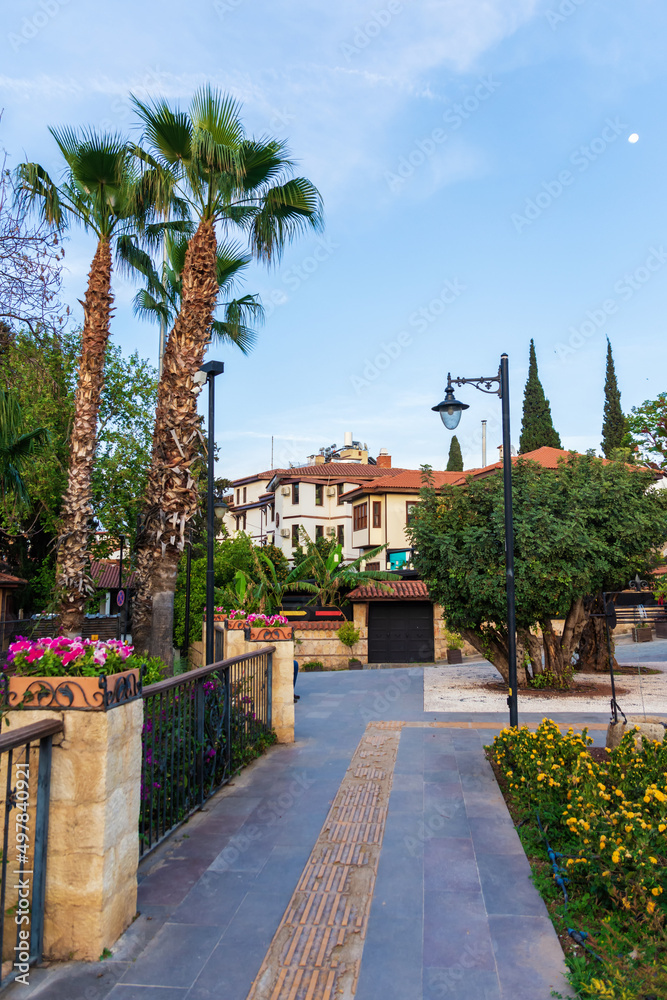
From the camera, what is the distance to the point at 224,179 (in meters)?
12.0

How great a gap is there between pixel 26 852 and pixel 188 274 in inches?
437

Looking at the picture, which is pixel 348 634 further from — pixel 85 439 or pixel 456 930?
pixel 456 930

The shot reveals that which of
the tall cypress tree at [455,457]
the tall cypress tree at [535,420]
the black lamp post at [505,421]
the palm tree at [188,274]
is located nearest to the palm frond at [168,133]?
the palm tree at [188,274]

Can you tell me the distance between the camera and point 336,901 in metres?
4.61

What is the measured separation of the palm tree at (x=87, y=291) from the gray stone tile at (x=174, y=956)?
10776 mm

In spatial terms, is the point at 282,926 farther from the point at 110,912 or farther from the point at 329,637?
the point at 329,637

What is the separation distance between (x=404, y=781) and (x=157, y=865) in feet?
11.0

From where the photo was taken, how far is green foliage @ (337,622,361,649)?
24703 mm

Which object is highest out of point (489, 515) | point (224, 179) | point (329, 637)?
point (224, 179)

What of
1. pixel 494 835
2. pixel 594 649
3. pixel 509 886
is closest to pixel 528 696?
pixel 594 649

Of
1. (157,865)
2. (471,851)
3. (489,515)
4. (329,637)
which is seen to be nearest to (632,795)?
(471,851)

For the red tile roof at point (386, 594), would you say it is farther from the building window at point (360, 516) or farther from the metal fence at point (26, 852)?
the metal fence at point (26, 852)

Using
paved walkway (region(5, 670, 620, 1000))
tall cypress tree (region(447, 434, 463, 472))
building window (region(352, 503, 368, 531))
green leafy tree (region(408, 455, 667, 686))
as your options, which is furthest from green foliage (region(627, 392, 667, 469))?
tall cypress tree (region(447, 434, 463, 472))

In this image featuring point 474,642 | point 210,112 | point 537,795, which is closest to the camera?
point 537,795
